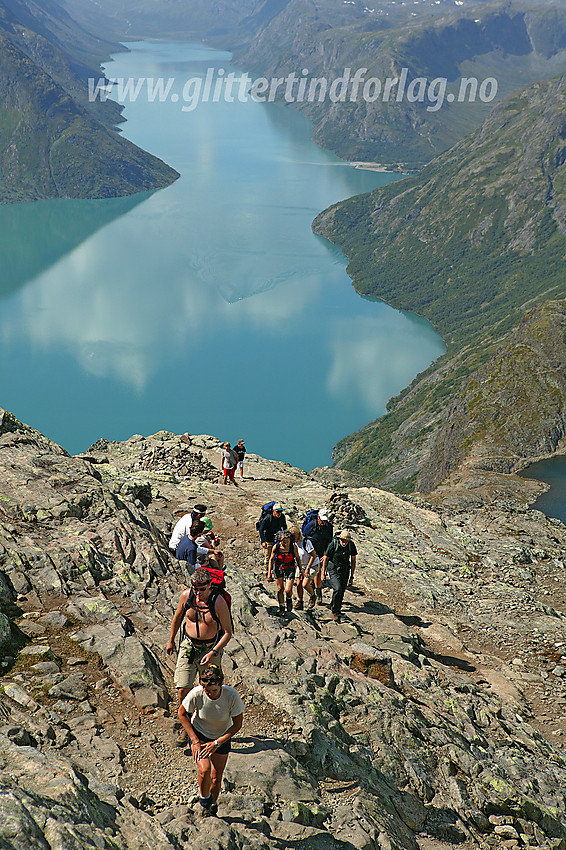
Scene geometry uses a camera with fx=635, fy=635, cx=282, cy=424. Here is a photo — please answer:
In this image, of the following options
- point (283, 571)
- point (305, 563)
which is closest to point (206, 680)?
point (283, 571)

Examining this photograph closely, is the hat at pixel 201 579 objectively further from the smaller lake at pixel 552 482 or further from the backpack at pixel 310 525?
the smaller lake at pixel 552 482

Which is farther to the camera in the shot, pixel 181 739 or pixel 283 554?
pixel 283 554

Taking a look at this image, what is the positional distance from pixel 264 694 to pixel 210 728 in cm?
431

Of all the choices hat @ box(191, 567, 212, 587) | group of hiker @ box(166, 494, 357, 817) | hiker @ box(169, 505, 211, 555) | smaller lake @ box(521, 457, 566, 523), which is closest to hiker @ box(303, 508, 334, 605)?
hiker @ box(169, 505, 211, 555)

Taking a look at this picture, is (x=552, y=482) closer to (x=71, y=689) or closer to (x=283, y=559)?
(x=283, y=559)

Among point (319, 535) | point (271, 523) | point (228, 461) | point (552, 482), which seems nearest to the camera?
point (319, 535)

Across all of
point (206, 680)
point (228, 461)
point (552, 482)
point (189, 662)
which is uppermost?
point (552, 482)

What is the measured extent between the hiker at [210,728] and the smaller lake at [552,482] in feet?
148

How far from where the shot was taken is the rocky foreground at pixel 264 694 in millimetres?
10539

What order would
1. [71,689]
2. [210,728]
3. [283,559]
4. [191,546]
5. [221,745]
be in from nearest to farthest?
[221,745] → [210,728] → [71,689] → [191,546] → [283,559]

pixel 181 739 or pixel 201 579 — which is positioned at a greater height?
pixel 201 579

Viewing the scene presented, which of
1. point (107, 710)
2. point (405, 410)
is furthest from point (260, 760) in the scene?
point (405, 410)

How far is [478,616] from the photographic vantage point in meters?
25.7

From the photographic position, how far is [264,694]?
568 inches
